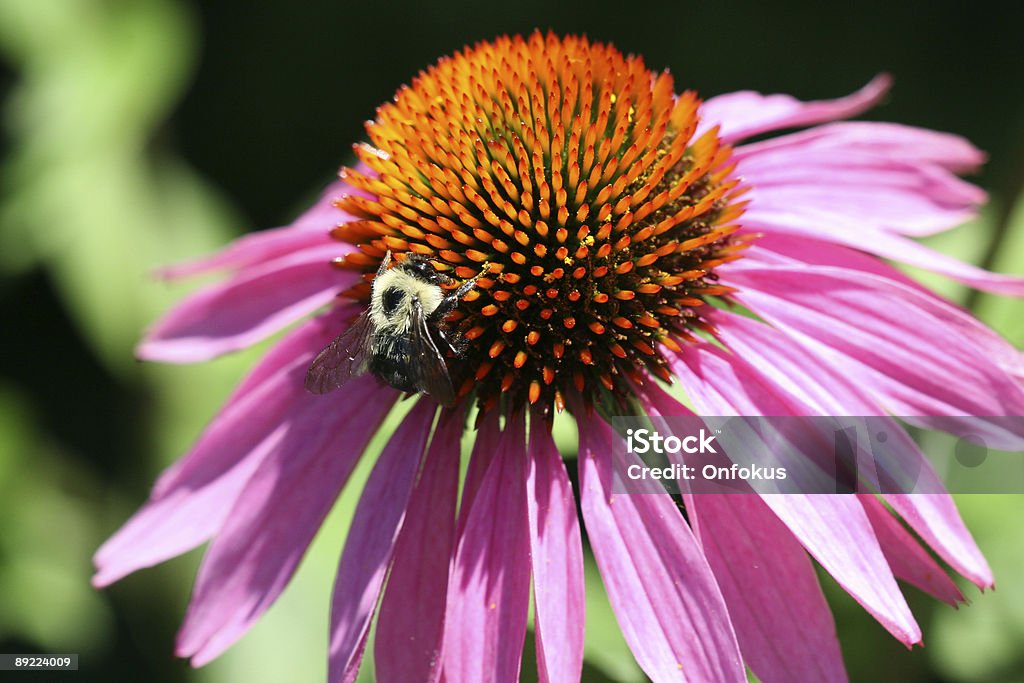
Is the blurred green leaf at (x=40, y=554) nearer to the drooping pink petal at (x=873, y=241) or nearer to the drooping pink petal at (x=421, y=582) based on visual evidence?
the drooping pink petal at (x=421, y=582)

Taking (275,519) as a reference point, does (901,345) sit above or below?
above

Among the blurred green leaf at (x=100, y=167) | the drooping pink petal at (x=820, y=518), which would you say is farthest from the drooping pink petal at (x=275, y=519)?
A: the blurred green leaf at (x=100, y=167)

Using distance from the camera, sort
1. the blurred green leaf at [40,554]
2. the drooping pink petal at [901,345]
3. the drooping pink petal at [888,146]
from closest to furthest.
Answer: the drooping pink petal at [901,345], the drooping pink petal at [888,146], the blurred green leaf at [40,554]

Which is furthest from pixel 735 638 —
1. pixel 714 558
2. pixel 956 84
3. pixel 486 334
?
pixel 956 84
